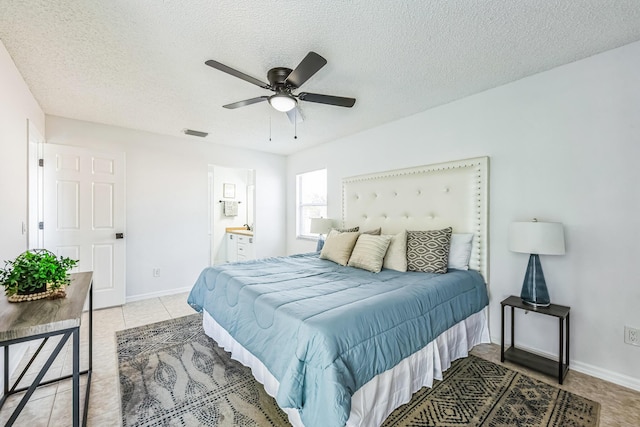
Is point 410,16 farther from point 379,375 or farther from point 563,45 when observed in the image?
point 379,375

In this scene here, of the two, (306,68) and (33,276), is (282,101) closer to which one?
(306,68)

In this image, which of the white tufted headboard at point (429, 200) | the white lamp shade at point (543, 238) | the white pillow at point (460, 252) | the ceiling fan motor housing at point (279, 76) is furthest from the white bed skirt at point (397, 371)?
the ceiling fan motor housing at point (279, 76)

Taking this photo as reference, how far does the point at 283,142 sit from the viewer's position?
4508mm

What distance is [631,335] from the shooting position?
76.6 inches

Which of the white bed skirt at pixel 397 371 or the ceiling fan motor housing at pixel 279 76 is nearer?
the white bed skirt at pixel 397 371

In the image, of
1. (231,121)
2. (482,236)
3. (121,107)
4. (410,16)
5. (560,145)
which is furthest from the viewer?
(231,121)

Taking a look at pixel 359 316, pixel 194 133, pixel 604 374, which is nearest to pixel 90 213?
pixel 194 133

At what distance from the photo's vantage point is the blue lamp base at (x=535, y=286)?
216 centimetres

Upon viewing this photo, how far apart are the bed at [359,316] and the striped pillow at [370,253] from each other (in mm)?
84

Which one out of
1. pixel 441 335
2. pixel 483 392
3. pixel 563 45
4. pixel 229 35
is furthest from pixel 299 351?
pixel 563 45

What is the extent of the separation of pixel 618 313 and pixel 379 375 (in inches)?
74.0

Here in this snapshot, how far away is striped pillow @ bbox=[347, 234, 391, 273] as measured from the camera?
267 cm

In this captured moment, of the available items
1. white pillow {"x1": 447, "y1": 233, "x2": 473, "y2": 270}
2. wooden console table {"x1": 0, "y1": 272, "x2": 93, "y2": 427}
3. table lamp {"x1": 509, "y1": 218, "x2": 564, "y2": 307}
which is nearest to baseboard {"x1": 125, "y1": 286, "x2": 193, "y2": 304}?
wooden console table {"x1": 0, "y1": 272, "x2": 93, "y2": 427}

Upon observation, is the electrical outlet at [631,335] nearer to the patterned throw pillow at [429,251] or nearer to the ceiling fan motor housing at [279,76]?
the patterned throw pillow at [429,251]
